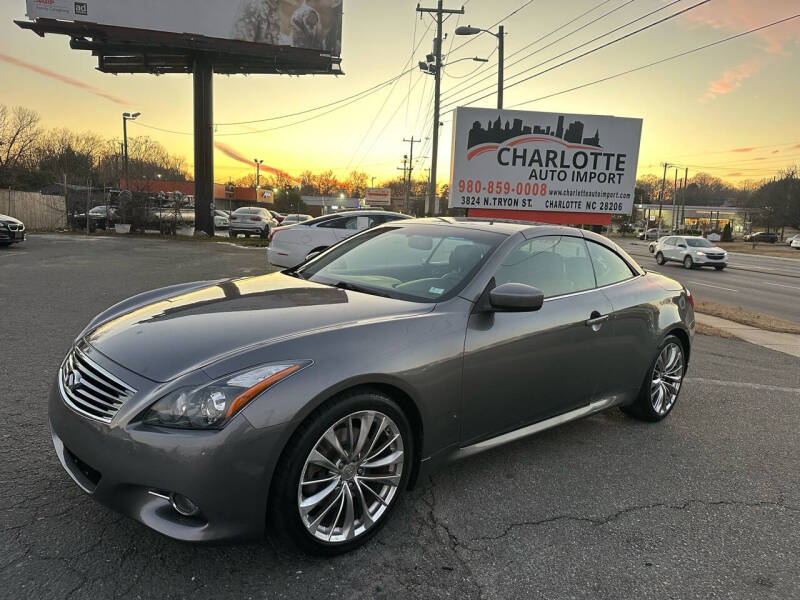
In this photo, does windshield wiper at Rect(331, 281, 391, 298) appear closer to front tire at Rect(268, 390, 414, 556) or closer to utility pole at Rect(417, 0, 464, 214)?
front tire at Rect(268, 390, 414, 556)

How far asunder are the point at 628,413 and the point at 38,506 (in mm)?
4047

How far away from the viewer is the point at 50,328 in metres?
6.24

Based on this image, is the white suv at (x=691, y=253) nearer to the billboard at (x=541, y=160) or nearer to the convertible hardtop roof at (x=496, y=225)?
the billboard at (x=541, y=160)

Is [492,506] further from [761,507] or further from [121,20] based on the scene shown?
[121,20]

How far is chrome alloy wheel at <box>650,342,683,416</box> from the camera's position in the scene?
14.1 ft

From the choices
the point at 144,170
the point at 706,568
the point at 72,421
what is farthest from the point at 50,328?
the point at 144,170

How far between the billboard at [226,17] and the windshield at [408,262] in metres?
25.8

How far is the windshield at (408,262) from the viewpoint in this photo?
3207 mm

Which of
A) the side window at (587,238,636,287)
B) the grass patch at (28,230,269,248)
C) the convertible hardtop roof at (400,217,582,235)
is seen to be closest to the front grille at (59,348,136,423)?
the convertible hardtop roof at (400,217,582,235)

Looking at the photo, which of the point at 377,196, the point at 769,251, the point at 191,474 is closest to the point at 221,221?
the point at 377,196

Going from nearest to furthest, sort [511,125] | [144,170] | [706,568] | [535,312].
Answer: [706,568]
[535,312]
[511,125]
[144,170]

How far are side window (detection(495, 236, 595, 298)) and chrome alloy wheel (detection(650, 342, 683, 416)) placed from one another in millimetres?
1078

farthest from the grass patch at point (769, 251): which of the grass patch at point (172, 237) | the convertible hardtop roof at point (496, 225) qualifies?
the convertible hardtop roof at point (496, 225)

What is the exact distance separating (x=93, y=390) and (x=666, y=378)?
409 centimetres
